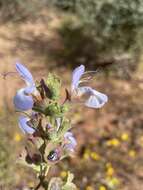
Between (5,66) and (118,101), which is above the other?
(5,66)

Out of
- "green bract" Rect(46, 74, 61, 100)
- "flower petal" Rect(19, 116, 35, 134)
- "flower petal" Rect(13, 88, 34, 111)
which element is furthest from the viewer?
"flower petal" Rect(19, 116, 35, 134)

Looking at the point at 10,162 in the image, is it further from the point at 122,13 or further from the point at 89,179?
the point at 122,13

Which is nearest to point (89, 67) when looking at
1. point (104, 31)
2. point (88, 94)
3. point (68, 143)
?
point (104, 31)

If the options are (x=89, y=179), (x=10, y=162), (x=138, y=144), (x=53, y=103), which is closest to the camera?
(x=53, y=103)

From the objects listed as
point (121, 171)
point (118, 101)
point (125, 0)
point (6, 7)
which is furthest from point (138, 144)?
point (6, 7)

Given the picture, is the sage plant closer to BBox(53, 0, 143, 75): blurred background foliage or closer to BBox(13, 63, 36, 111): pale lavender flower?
BBox(13, 63, 36, 111): pale lavender flower

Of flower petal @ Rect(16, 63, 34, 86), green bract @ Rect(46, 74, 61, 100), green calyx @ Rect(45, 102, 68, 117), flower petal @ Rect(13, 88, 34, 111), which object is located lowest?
green calyx @ Rect(45, 102, 68, 117)

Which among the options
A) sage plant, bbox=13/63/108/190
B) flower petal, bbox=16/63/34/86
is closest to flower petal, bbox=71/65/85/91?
sage plant, bbox=13/63/108/190
